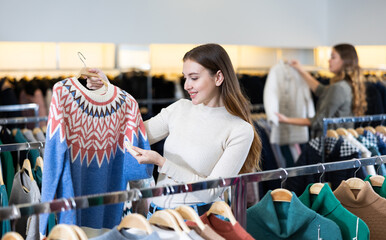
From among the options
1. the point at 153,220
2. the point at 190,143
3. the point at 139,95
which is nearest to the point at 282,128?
the point at 139,95

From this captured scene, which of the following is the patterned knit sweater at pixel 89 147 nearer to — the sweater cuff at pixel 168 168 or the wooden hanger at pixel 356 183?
the sweater cuff at pixel 168 168

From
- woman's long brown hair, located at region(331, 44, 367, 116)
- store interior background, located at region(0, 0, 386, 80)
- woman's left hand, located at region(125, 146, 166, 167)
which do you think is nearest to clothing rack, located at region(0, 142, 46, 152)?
woman's left hand, located at region(125, 146, 166, 167)

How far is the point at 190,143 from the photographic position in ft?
7.50

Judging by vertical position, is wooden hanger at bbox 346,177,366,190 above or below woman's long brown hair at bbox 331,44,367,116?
below

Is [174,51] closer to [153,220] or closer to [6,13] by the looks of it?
[6,13]

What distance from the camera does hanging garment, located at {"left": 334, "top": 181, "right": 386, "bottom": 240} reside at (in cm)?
190

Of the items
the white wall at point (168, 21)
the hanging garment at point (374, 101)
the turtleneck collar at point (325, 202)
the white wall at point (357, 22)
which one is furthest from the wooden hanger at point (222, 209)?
the white wall at point (357, 22)

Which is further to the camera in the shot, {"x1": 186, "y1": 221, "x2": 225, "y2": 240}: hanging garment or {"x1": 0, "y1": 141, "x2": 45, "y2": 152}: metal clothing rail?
{"x1": 0, "y1": 141, "x2": 45, "y2": 152}: metal clothing rail

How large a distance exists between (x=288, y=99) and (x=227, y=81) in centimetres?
301

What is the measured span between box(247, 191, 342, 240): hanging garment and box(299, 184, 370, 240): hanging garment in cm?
7

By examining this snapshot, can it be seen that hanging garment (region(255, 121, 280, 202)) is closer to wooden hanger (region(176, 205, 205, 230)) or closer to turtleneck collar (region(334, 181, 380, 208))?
turtleneck collar (region(334, 181, 380, 208))

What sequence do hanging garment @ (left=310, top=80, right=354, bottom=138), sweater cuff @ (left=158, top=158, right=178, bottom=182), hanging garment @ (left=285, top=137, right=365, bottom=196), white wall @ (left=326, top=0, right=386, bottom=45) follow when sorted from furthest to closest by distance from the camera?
white wall @ (left=326, top=0, right=386, bottom=45)
hanging garment @ (left=310, top=80, right=354, bottom=138)
hanging garment @ (left=285, top=137, right=365, bottom=196)
sweater cuff @ (left=158, top=158, right=178, bottom=182)

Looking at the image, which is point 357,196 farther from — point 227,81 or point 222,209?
point 227,81

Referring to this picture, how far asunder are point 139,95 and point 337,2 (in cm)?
306
